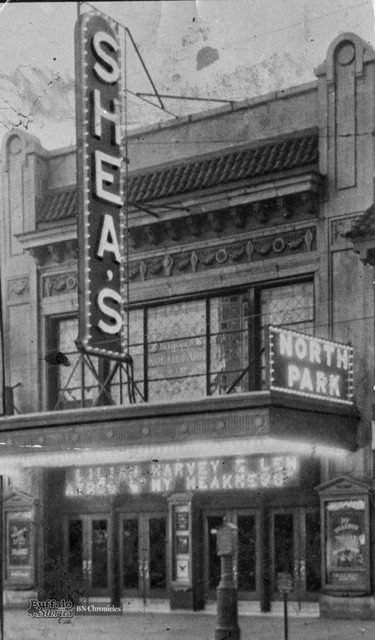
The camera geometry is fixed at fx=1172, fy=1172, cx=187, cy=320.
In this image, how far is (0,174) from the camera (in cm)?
2420

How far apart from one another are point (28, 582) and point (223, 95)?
10.1 meters

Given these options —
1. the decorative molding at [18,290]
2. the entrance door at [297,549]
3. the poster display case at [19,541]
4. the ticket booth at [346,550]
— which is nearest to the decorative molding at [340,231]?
the ticket booth at [346,550]

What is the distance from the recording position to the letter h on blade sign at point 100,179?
19.1 m

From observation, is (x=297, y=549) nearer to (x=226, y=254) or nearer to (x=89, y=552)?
(x=89, y=552)

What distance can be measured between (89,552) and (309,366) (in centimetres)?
696

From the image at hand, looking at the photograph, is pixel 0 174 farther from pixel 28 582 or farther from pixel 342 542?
pixel 342 542

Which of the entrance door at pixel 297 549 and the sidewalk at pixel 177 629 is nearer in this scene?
the sidewalk at pixel 177 629

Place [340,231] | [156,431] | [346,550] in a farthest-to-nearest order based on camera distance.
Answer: [340,231] → [156,431] → [346,550]

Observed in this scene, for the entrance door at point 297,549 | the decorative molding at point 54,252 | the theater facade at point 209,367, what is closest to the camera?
the theater facade at point 209,367

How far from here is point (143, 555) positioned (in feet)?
72.2

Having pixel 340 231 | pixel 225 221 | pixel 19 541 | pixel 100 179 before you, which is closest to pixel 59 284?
pixel 225 221

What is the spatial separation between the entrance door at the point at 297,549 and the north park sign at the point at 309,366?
2.47 meters

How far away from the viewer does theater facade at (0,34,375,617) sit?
18.9 meters

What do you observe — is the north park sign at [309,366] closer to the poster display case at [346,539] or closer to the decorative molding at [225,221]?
the poster display case at [346,539]
